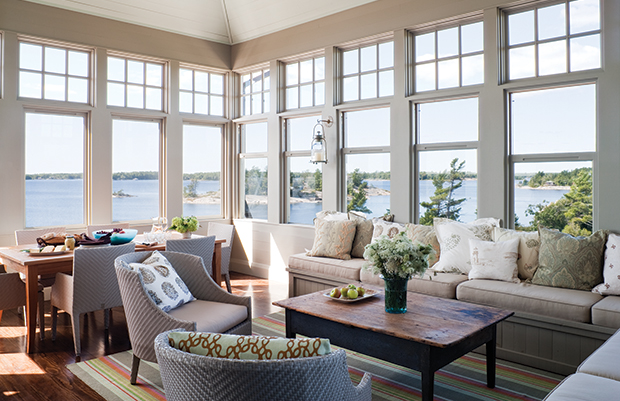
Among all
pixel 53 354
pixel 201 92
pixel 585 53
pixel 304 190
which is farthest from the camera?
pixel 201 92

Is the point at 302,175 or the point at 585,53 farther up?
the point at 585,53

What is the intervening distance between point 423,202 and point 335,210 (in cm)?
118

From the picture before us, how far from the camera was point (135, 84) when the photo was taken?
647 cm

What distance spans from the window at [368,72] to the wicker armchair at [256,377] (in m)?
4.37

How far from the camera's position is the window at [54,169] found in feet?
18.7

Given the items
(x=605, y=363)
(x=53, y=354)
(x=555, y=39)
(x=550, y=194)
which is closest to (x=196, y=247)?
(x=53, y=354)

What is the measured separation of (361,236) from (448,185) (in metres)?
1.08

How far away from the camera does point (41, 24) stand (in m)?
5.59

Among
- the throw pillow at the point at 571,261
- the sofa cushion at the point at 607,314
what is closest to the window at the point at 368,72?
the throw pillow at the point at 571,261

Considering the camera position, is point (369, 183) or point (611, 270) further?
point (369, 183)

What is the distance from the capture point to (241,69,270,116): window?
6989mm

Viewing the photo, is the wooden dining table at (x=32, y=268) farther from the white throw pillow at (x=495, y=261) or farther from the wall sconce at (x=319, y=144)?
the white throw pillow at (x=495, y=261)

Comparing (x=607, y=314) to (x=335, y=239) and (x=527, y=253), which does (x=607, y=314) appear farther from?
(x=335, y=239)

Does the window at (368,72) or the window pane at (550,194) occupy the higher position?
the window at (368,72)
